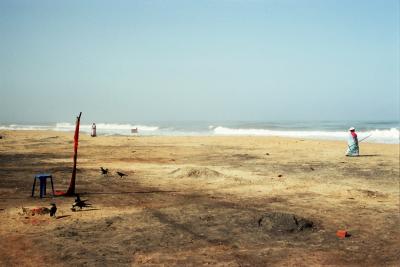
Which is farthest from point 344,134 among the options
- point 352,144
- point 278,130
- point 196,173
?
point 196,173

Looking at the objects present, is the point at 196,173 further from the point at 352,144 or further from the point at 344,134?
the point at 344,134

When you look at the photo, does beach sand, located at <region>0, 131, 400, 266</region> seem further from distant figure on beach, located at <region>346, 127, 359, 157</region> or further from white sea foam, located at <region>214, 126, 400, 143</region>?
white sea foam, located at <region>214, 126, 400, 143</region>

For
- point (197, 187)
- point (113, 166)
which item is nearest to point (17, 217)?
point (197, 187)

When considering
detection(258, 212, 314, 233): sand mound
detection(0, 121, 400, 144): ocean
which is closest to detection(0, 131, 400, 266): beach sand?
detection(258, 212, 314, 233): sand mound

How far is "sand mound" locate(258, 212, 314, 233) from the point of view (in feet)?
27.8

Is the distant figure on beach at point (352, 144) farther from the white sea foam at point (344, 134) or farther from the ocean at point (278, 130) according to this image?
the white sea foam at point (344, 134)

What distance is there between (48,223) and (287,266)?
5.08m

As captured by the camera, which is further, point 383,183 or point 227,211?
point 383,183

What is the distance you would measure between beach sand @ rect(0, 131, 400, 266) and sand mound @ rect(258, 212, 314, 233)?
43 millimetres

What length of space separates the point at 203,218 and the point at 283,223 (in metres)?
1.79

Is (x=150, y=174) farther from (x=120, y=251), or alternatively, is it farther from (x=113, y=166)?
(x=120, y=251)

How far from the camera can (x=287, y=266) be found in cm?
651

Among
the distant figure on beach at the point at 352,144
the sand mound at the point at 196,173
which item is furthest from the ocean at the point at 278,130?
the sand mound at the point at 196,173

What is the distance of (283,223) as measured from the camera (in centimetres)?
865
